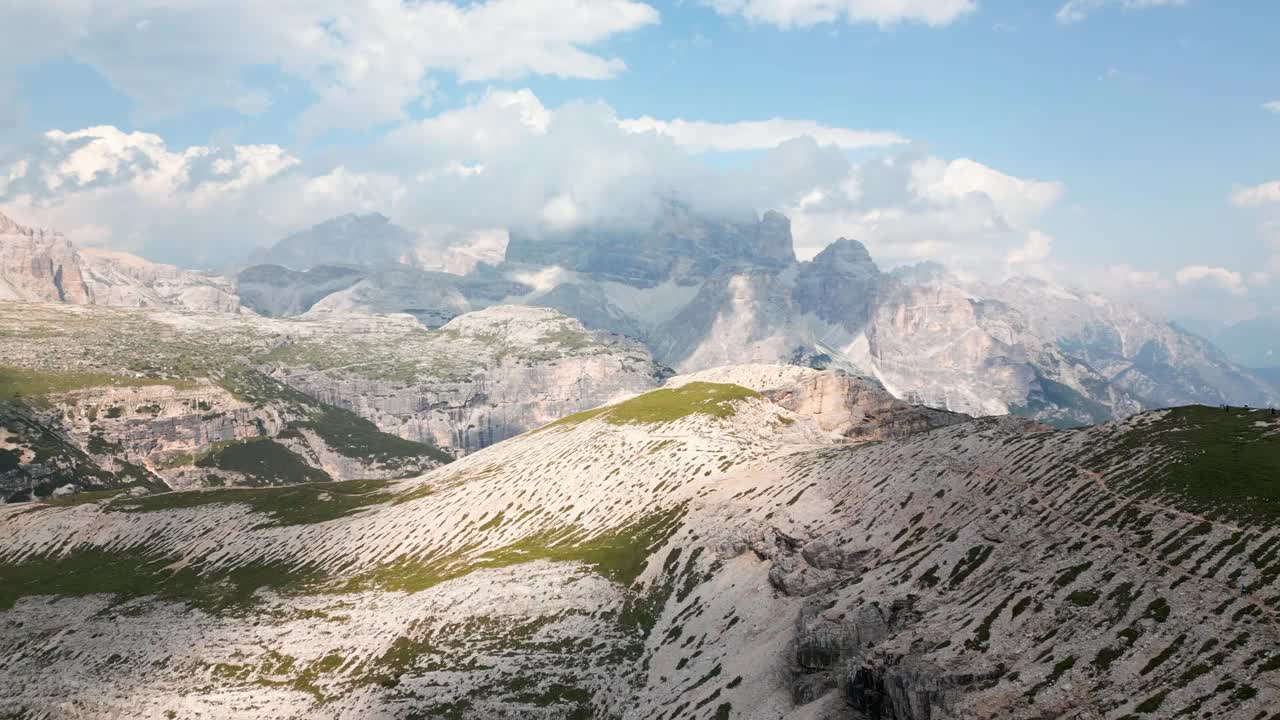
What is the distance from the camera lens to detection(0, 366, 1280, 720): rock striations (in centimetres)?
5600

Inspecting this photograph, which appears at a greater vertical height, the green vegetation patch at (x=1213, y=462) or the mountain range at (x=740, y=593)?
the green vegetation patch at (x=1213, y=462)

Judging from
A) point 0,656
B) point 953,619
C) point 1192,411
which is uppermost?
point 1192,411

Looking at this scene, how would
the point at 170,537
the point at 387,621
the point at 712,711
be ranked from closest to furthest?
1. the point at 712,711
2. the point at 387,621
3. the point at 170,537

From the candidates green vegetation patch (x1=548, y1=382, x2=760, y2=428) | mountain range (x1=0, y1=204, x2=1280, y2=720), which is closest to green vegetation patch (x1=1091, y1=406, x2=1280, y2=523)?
mountain range (x1=0, y1=204, x2=1280, y2=720)

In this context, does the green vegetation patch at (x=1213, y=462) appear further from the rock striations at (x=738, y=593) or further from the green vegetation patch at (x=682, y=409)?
the green vegetation patch at (x=682, y=409)

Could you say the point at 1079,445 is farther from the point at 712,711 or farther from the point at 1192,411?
the point at 712,711

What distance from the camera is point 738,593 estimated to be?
95688 millimetres

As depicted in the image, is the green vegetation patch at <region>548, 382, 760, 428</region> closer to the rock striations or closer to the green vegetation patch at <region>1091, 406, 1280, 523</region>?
the rock striations

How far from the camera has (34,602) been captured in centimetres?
16762

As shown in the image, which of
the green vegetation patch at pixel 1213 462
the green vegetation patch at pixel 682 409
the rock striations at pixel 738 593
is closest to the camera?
the rock striations at pixel 738 593

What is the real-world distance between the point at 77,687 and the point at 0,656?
111 feet


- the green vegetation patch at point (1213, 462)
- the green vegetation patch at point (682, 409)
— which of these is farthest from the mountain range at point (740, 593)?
the green vegetation patch at point (682, 409)

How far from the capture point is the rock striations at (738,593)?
184 feet

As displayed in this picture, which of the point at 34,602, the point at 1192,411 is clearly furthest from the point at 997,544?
the point at 34,602
